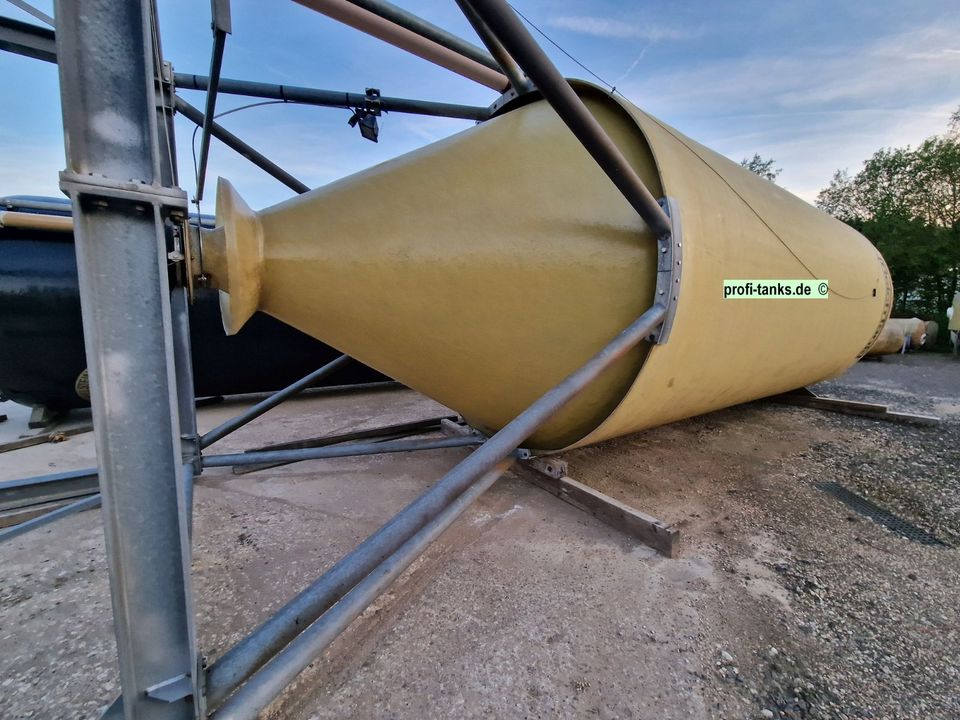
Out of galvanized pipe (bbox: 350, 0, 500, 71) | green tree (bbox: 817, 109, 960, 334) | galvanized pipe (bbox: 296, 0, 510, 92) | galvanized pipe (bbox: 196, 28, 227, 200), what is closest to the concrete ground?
galvanized pipe (bbox: 196, 28, 227, 200)

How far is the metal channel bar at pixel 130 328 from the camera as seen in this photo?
0.71 metres

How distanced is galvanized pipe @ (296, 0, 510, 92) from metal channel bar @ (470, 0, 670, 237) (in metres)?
2.33

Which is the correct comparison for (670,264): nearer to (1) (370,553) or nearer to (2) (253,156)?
(1) (370,553)

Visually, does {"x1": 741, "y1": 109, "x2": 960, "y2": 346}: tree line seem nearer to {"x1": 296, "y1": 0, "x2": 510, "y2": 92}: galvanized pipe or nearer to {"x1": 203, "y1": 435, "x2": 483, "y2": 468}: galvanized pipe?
{"x1": 296, "y1": 0, "x2": 510, "y2": 92}: galvanized pipe

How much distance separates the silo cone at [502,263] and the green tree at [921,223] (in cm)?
1205

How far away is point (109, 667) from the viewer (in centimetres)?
116

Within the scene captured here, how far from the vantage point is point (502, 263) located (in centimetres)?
157

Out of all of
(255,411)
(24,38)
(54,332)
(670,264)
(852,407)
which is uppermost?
(24,38)

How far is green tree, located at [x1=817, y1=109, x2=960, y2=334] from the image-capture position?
10.0 m

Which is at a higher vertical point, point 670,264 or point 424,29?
point 424,29

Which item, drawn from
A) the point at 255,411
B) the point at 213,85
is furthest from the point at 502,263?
the point at 213,85

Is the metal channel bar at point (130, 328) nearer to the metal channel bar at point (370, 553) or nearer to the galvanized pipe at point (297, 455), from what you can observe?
the metal channel bar at point (370, 553)

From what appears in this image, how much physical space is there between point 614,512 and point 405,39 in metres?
3.32

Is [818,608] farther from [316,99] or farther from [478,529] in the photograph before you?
[316,99]
